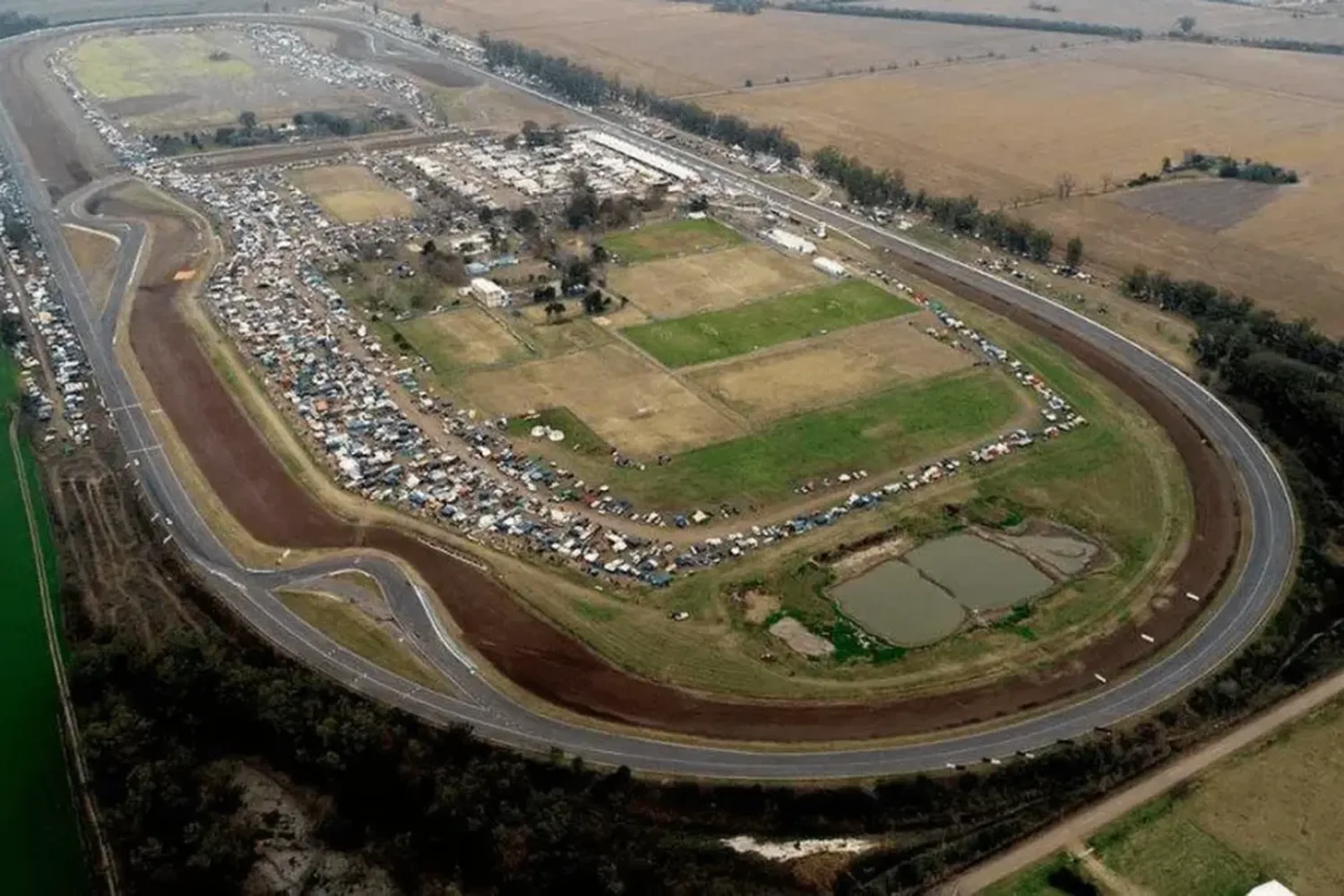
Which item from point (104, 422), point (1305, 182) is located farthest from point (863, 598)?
point (1305, 182)

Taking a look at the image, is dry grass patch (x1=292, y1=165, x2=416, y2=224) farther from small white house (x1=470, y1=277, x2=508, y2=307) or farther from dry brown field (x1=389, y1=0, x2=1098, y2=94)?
dry brown field (x1=389, y1=0, x2=1098, y2=94)

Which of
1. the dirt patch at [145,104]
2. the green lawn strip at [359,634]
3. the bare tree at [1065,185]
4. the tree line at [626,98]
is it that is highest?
the bare tree at [1065,185]

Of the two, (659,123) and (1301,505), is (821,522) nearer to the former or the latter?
(1301,505)

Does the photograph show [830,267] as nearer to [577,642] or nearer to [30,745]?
[577,642]

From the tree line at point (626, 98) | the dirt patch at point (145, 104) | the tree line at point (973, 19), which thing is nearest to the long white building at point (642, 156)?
the tree line at point (626, 98)

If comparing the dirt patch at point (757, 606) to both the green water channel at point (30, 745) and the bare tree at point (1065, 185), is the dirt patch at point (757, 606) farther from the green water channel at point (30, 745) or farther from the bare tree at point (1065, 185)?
the bare tree at point (1065, 185)

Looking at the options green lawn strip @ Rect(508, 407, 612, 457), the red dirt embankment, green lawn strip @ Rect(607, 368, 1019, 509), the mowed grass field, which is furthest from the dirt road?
green lawn strip @ Rect(508, 407, 612, 457)
